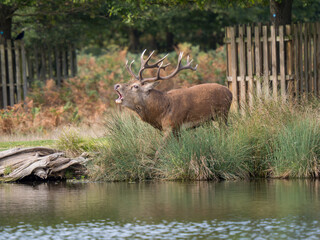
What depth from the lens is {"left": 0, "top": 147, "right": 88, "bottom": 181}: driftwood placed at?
39.9ft

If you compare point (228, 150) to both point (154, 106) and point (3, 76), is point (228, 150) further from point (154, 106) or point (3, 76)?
point (3, 76)

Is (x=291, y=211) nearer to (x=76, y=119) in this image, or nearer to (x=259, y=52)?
(x=259, y=52)

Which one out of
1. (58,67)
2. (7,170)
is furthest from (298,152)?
(58,67)

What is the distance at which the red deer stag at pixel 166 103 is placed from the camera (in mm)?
11797

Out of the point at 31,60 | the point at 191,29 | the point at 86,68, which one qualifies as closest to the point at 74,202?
the point at 31,60

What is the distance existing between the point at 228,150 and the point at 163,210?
10.1ft

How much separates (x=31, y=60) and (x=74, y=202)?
16.1m

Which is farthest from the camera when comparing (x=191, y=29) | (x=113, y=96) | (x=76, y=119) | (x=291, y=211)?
(x=191, y=29)

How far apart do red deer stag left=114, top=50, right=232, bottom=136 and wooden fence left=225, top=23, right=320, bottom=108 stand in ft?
10.9

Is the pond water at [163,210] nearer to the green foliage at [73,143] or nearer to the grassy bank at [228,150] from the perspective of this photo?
the grassy bank at [228,150]

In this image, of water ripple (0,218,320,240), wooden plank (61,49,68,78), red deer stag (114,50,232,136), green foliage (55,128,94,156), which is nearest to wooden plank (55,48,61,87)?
wooden plank (61,49,68,78)

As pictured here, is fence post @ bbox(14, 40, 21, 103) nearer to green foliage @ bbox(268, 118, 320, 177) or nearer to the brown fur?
the brown fur

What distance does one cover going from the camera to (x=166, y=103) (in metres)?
11.9

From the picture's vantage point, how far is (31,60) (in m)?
24.9
